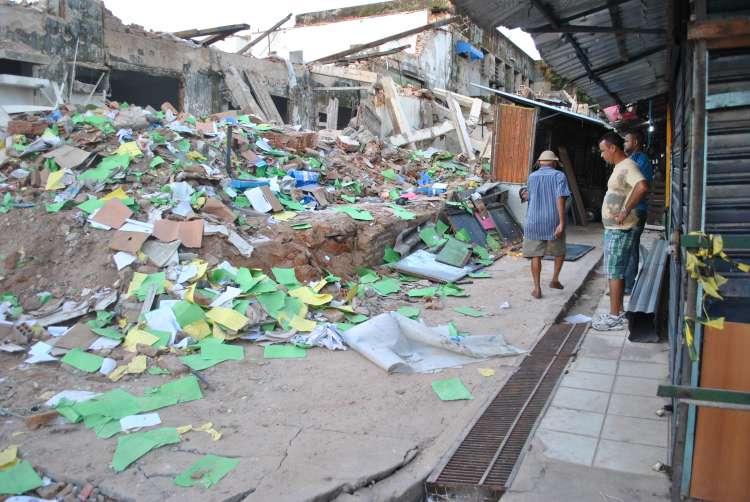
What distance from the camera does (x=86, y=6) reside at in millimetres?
11117

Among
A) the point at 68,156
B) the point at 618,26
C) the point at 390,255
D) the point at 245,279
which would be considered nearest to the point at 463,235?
the point at 390,255

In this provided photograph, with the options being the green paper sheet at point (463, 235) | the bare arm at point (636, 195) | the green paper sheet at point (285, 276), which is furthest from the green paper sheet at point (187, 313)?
the green paper sheet at point (463, 235)

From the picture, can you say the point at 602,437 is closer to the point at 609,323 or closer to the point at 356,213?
the point at 609,323

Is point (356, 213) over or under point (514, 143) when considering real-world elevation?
under

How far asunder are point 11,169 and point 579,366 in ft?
21.7

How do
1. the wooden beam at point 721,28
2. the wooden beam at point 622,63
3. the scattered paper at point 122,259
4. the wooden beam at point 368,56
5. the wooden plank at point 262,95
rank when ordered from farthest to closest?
the wooden beam at point 368,56 → the wooden plank at point 262,95 → the scattered paper at point 122,259 → the wooden beam at point 622,63 → the wooden beam at point 721,28

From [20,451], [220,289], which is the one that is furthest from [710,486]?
[220,289]

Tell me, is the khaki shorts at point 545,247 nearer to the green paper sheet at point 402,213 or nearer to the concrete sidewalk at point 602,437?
the concrete sidewalk at point 602,437

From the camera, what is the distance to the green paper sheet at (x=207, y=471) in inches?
113

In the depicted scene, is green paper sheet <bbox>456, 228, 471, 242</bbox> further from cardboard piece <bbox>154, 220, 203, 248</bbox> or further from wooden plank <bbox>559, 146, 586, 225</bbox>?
wooden plank <bbox>559, 146, 586, 225</bbox>

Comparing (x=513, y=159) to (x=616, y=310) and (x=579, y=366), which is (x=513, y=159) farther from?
(x=579, y=366)

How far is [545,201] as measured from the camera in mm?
6219

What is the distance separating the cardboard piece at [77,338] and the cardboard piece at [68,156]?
2.87 metres

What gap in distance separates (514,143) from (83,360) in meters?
8.76
